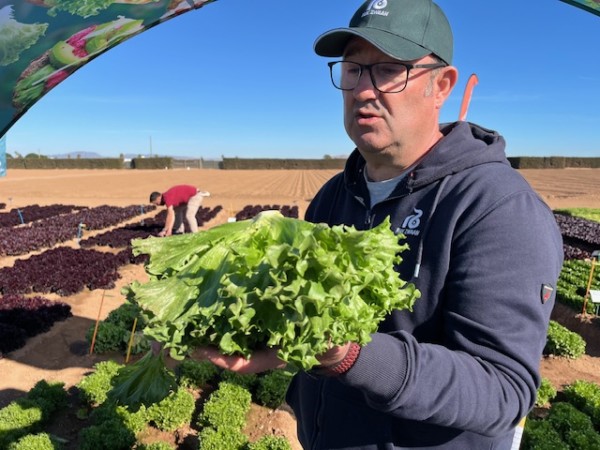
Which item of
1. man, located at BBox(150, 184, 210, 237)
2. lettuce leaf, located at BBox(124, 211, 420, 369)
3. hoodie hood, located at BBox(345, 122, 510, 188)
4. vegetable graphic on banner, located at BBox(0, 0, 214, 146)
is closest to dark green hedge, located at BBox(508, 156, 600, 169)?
man, located at BBox(150, 184, 210, 237)

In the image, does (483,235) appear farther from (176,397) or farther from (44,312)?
(44,312)

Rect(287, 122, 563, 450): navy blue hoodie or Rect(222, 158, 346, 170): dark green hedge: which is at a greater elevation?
Rect(222, 158, 346, 170): dark green hedge

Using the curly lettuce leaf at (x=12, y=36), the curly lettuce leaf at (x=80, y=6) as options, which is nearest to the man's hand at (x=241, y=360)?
the curly lettuce leaf at (x=12, y=36)

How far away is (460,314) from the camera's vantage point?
5.61ft

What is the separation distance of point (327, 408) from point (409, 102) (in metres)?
1.66

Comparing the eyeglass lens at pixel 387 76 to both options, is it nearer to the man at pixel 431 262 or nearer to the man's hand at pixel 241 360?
the man at pixel 431 262

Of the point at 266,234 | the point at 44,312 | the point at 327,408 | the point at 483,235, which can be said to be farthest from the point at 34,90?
the point at 44,312

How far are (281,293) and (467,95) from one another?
6.84ft

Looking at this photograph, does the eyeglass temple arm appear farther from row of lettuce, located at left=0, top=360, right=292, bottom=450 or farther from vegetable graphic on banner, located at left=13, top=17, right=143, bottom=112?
row of lettuce, located at left=0, top=360, right=292, bottom=450

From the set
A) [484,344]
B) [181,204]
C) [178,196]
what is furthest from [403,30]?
[181,204]

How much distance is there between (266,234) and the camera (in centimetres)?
186

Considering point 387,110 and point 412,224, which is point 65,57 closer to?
point 387,110

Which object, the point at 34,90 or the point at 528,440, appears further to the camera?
the point at 528,440

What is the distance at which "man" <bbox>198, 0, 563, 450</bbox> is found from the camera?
157cm
